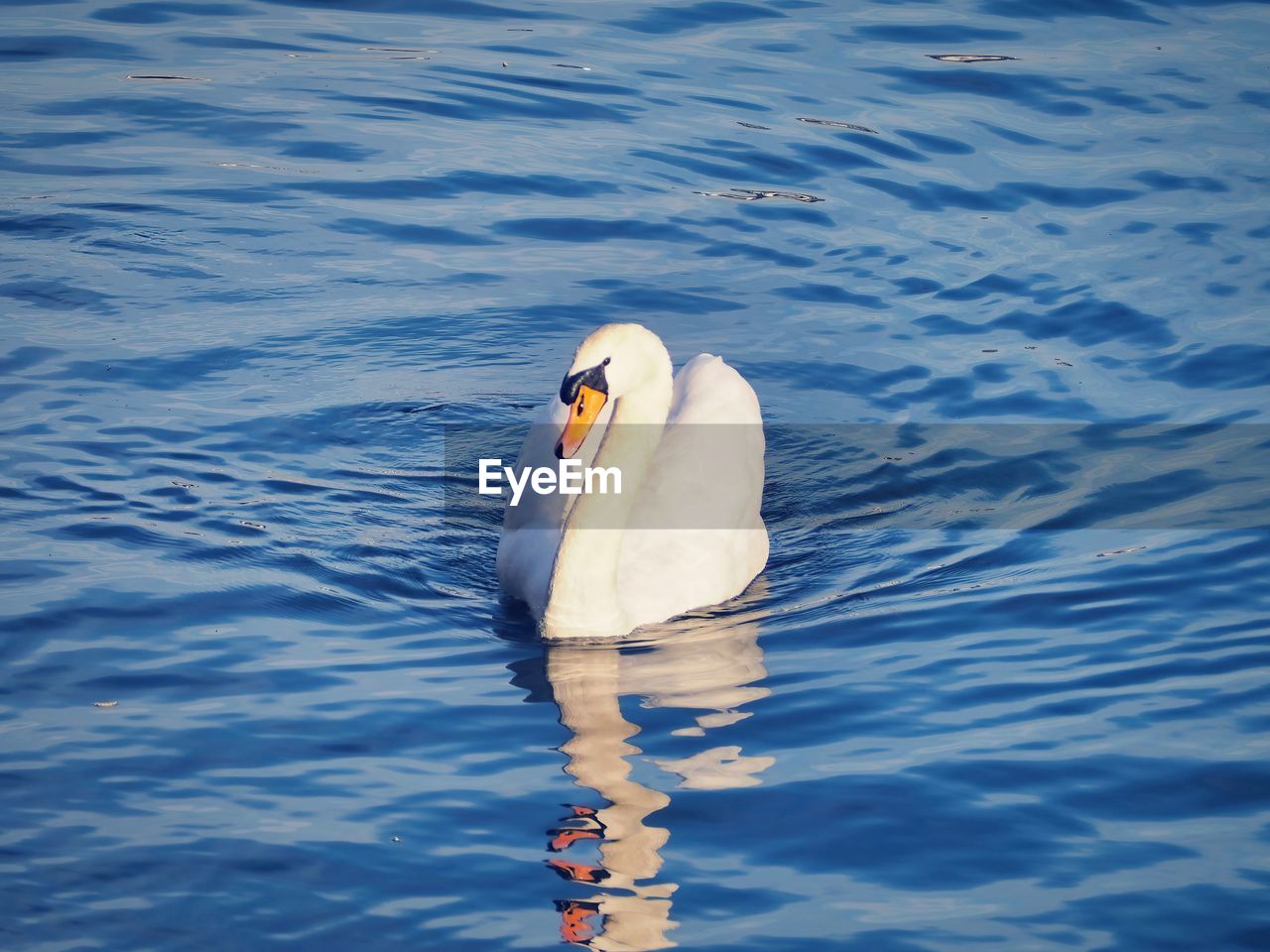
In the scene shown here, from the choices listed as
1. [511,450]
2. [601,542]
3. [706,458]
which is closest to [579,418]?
[601,542]

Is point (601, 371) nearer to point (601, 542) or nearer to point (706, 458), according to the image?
point (601, 542)

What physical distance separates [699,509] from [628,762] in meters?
2.18

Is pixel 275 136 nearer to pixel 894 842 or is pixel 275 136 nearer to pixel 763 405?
pixel 763 405

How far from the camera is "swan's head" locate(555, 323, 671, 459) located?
282 inches

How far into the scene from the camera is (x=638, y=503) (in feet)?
27.8

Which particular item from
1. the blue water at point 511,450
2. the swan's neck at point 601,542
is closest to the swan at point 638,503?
the swan's neck at point 601,542

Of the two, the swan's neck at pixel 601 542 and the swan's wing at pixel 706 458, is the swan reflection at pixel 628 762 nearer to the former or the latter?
the swan's neck at pixel 601 542

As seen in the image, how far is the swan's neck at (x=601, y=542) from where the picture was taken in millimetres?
7727

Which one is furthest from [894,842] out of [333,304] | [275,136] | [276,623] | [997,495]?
[275,136]

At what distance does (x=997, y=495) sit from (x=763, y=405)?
2.00 meters

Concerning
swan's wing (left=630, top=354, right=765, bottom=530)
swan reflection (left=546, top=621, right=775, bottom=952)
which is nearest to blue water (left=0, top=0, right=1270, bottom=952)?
swan reflection (left=546, top=621, right=775, bottom=952)

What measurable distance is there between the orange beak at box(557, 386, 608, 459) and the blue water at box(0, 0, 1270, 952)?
1057mm

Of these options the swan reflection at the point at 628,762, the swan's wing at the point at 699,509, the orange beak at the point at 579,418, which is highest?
the orange beak at the point at 579,418

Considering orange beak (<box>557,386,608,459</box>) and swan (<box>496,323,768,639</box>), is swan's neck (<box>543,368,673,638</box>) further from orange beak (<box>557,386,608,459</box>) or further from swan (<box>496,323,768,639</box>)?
orange beak (<box>557,386,608,459</box>)
